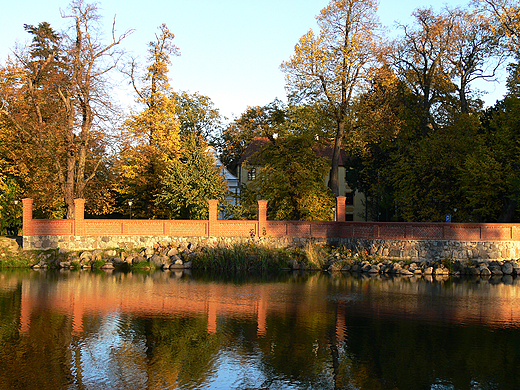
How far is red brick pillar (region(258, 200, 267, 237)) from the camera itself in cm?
3197

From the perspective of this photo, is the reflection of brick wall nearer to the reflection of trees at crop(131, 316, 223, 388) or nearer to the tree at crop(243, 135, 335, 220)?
the tree at crop(243, 135, 335, 220)

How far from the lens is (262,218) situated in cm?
3216

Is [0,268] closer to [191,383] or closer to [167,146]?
[167,146]

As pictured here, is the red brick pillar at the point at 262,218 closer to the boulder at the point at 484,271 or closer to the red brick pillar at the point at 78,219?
the red brick pillar at the point at 78,219

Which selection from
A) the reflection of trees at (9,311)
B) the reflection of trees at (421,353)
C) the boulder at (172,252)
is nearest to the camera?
the reflection of trees at (421,353)

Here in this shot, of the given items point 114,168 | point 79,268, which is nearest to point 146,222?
point 79,268

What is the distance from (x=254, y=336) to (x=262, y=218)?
18485 millimetres

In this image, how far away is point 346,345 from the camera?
42.9 feet

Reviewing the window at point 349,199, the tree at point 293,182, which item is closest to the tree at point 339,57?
the tree at point 293,182

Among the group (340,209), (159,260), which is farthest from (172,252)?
(340,209)

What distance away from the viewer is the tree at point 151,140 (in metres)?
39.1

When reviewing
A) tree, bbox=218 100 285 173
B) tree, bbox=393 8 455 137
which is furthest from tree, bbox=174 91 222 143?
tree, bbox=393 8 455 137

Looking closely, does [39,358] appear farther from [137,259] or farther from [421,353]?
[137,259]

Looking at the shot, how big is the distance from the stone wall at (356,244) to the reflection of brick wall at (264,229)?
0.80 ft
